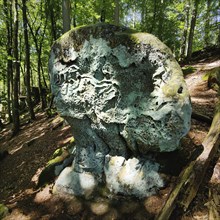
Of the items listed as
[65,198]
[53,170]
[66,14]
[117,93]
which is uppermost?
[66,14]

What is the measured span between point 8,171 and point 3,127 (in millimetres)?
10199

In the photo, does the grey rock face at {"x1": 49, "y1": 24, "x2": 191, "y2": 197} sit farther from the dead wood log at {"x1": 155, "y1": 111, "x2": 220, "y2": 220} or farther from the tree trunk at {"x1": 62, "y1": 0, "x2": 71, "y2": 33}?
the tree trunk at {"x1": 62, "y1": 0, "x2": 71, "y2": 33}

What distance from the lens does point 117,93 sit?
3812mm

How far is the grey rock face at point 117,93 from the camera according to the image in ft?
11.1

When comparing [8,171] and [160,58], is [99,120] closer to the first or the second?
[160,58]

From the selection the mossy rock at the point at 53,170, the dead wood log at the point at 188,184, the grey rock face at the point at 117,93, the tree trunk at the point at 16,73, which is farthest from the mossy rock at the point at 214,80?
the tree trunk at the point at 16,73

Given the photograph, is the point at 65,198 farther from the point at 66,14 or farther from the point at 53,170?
the point at 66,14

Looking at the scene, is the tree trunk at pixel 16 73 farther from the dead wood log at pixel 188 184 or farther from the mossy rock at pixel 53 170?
the dead wood log at pixel 188 184

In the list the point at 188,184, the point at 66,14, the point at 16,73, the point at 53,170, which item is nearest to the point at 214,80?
the point at 188,184

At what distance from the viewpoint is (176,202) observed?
3.19 m

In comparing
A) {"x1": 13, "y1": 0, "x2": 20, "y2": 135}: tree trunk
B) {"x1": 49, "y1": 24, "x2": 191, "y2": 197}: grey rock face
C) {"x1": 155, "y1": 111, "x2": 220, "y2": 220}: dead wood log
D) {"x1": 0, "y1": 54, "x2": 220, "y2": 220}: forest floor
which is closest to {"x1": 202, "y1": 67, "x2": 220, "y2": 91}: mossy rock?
{"x1": 0, "y1": 54, "x2": 220, "y2": 220}: forest floor

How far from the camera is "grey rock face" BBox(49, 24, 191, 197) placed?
11.1 ft

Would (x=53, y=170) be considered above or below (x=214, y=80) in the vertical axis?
below

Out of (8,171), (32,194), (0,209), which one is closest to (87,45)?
(32,194)
